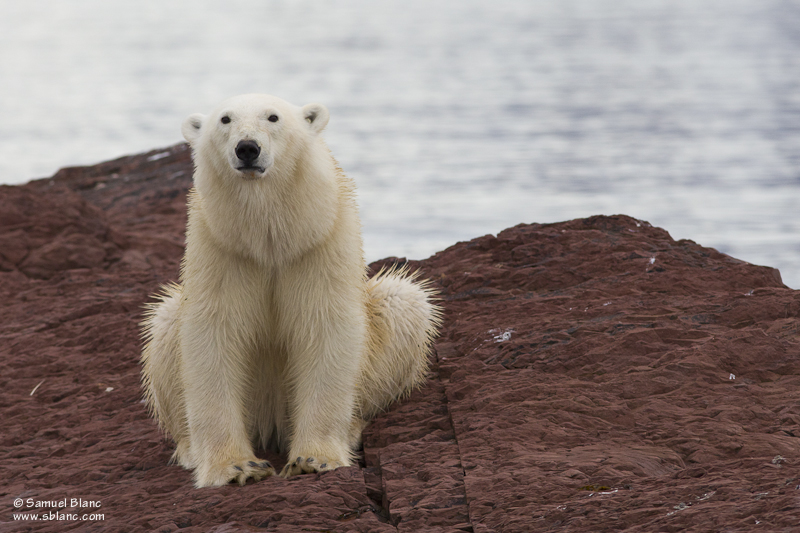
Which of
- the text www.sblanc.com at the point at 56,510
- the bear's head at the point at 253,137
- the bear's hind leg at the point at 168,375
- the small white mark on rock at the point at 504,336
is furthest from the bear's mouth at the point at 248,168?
the small white mark on rock at the point at 504,336

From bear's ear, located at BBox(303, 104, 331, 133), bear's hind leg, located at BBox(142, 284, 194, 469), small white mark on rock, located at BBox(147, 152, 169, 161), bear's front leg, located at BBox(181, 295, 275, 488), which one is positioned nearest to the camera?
bear's front leg, located at BBox(181, 295, 275, 488)

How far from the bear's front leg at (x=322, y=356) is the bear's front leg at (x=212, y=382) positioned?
0.97ft

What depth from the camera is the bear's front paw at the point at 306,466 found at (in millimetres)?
4988

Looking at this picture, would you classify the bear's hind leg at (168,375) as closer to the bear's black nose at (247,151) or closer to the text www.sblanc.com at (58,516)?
the text www.sblanc.com at (58,516)

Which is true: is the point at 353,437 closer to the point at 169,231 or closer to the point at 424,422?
the point at 424,422

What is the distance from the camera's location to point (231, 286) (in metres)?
5.13

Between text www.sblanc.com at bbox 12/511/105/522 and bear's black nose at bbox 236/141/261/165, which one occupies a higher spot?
bear's black nose at bbox 236/141/261/165

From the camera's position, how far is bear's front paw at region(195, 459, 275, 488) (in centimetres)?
496

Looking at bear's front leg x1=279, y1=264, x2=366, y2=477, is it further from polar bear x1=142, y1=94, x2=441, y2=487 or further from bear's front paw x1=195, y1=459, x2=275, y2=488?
bear's front paw x1=195, y1=459, x2=275, y2=488

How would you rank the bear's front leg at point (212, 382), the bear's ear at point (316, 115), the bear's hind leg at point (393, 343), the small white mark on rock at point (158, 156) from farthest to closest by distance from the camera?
the small white mark on rock at point (158, 156)
the bear's hind leg at point (393, 343)
the bear's ear at point (316, 115)
the bear's front leg at point (212, 382)

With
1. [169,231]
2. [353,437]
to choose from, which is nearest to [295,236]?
[353,437]

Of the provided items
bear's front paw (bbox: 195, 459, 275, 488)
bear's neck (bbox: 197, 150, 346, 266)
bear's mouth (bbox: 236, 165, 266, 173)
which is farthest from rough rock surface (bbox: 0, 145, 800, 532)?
bear's mouth (bbox: 236, 165, 266, 173)

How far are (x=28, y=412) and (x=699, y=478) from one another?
4774 millimetres

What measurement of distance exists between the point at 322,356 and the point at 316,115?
56.3 inches
